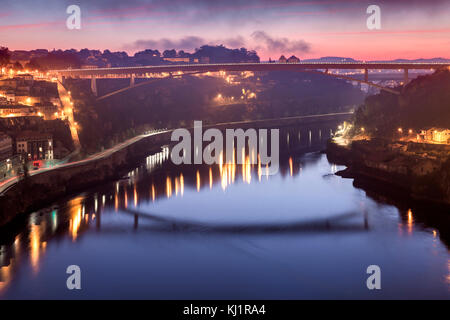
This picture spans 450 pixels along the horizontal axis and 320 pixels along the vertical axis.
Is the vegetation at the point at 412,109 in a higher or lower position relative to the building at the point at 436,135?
higher

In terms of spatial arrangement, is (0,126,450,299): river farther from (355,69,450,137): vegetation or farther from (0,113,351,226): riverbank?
(355,69,450,137): vegetation

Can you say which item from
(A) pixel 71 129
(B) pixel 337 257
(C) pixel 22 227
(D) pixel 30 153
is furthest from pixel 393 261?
(A) pixel 71 129

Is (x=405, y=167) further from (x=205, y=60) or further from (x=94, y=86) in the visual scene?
(x=205, y=60)

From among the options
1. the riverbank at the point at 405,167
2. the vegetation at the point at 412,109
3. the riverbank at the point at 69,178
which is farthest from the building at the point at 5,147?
the vegetation at the point at 412,109

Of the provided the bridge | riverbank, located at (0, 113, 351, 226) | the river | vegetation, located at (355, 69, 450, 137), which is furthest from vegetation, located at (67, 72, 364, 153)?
vegetation, located at (355, 69, 450, 137)

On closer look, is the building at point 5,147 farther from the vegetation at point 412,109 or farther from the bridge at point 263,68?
the vegetation at point 412,109

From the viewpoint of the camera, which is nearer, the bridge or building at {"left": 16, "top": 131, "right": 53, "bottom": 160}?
building at {"left": 16, "top": 131, "right": 53, "bottom": 160}

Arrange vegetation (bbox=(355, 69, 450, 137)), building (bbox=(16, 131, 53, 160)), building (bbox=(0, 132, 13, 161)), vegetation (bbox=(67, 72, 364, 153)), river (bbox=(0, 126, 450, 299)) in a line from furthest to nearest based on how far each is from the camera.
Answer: vegetation (bbox=(67, 72, 364, 153))
vegetation (bbox=(355, 69, 450, 137))
building (bbox=(16, 131, 53, 160))
building (bbox=(0, 132, 13, 161))
river (bbox=(0, 126, 450, 299))

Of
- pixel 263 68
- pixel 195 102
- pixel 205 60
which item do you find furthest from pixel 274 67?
pixel 205 60
